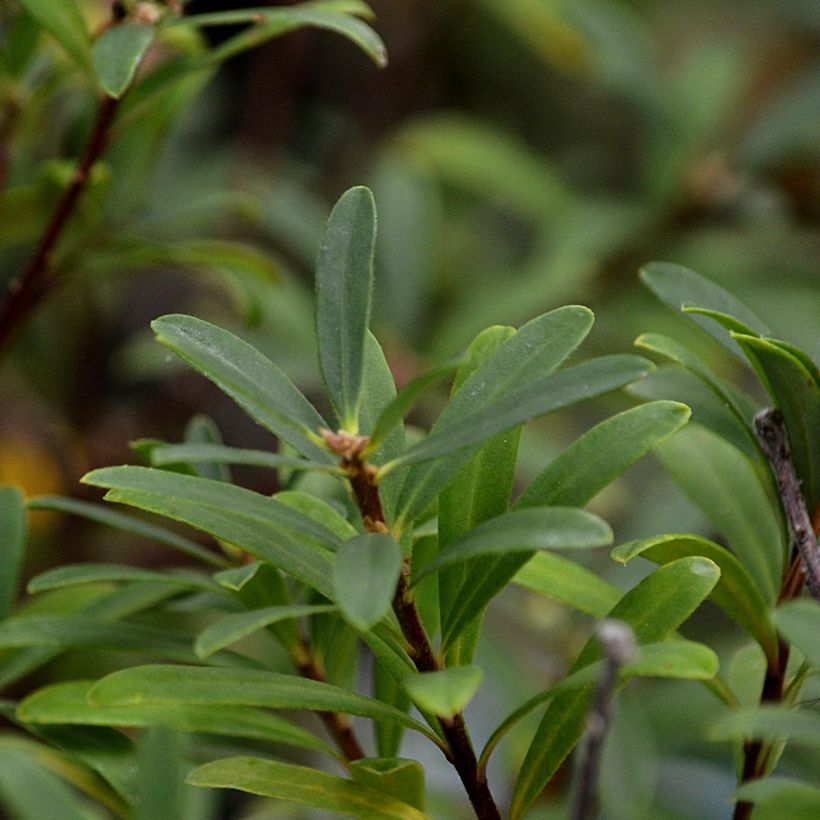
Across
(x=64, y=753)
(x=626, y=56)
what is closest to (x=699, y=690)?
(x=64, y=753)

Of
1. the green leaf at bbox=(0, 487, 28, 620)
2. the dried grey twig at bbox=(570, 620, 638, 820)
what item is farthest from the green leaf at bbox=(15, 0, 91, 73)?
the dried grey twig at bbox=(570, 620, 638, 820)

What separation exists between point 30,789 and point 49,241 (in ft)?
1.25

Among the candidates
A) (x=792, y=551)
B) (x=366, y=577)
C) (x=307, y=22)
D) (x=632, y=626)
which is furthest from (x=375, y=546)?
(x=307, y=22)

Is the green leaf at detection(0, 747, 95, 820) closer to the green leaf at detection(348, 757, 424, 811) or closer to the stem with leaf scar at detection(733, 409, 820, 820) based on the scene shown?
the green leaf at detection(348, 757, 424, 811)

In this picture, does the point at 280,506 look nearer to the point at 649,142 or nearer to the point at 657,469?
the point at 657,469

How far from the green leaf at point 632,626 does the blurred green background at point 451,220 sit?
0.34 meters

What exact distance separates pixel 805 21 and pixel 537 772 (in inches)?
66.7

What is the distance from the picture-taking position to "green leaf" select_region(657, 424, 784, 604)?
21.9 inches

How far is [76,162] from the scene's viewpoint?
0.78 meters

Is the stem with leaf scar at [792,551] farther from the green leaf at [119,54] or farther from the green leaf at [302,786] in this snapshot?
the green leaf at [119,54]

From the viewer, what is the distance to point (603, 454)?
45cm

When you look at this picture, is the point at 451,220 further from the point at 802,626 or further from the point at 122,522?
the point at 802,626

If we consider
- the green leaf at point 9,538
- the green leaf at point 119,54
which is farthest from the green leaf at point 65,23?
the green leaf at point 9,538

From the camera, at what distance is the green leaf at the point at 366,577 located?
14.1 inches
